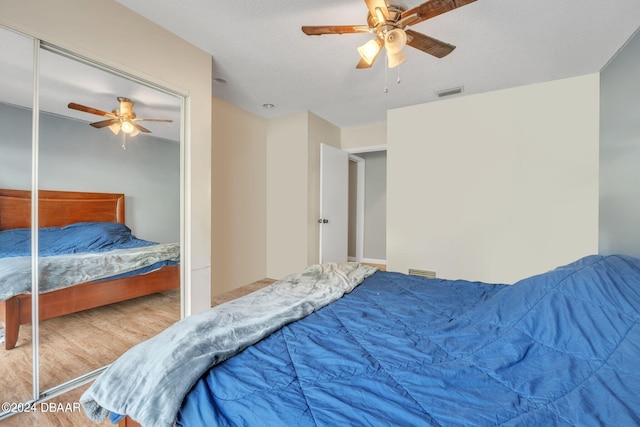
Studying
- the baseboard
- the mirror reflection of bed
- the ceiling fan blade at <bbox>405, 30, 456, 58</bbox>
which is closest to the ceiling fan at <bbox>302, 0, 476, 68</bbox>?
the ceiling fan blade at <bbox>405, 30, 456, 58</bbox>

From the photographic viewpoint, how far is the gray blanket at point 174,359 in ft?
2.52

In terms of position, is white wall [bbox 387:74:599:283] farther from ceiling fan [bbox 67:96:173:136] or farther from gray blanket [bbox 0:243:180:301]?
ceiling fan [bbox 67:96:173:136]

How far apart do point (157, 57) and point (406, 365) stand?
8.23 feet

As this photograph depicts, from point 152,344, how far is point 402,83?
9.97 feet

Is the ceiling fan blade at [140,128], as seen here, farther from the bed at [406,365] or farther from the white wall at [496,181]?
the white wall at [496,181]

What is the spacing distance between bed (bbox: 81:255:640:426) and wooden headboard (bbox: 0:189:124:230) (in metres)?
1.22

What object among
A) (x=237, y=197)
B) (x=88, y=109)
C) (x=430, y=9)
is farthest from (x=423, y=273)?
(x=88, y=109)

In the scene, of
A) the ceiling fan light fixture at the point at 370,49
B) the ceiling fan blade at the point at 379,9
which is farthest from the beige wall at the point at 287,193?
the ceiling fan blade at the point at 379,9

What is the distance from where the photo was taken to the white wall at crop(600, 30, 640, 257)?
6.35 ft

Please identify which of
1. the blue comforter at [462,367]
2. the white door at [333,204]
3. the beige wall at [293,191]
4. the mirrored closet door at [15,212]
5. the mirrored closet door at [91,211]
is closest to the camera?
the blue comforter at [462,367]

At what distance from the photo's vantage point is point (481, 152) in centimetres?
301

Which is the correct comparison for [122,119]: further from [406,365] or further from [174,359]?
[406,365]

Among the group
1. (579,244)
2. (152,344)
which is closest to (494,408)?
(152,344)

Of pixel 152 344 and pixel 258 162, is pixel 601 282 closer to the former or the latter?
pixel 152 344
